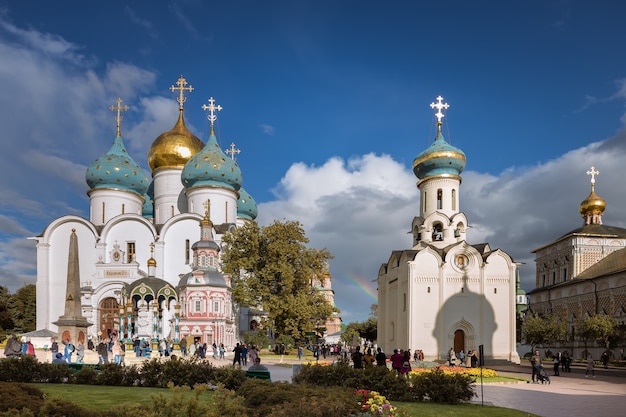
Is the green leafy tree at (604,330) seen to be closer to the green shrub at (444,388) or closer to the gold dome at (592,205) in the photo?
the gold dome at (592,205)

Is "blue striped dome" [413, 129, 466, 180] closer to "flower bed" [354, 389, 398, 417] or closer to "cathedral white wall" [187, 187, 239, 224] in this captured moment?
"cathedral white wall" [187, 187, 239, 224]

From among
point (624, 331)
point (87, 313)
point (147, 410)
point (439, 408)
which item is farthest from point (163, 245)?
point (147, 410)

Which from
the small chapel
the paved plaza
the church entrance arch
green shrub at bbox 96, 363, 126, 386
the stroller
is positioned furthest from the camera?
the church entrance arch

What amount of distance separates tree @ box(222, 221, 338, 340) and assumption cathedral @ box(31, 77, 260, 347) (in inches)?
65.8

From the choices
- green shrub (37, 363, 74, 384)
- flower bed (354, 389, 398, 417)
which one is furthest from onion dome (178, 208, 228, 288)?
flower bed (354, 389, 398, 417)

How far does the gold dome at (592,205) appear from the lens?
179ft

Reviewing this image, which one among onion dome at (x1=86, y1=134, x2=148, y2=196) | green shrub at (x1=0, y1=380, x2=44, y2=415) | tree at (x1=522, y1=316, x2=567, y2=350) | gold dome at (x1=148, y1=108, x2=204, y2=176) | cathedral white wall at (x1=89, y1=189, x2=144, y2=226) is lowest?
tree at (x1=522, y1=316, x2=567, y2=350)

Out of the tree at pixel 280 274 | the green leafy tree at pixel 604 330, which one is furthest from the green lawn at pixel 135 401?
the green leafy tree at pixel 604 330

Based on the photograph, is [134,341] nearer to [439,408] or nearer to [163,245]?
[163,245]

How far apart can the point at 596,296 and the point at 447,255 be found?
19549 mm

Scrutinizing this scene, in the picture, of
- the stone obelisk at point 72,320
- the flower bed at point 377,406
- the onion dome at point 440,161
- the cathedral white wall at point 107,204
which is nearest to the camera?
the flower bed at point 377,406

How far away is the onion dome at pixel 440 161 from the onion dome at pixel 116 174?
23.9 meters

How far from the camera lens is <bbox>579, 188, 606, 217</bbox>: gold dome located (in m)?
54.6

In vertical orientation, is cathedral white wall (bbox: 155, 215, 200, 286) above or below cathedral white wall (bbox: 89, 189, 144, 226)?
below
